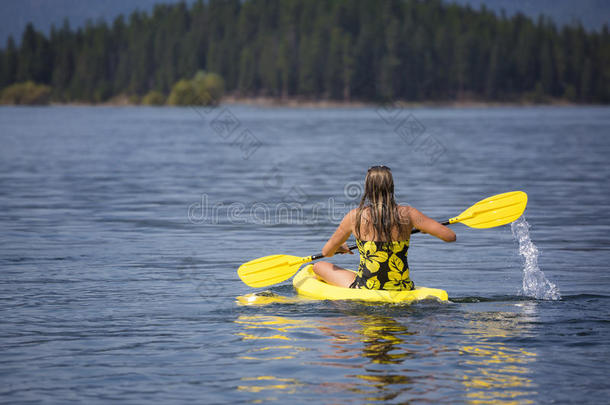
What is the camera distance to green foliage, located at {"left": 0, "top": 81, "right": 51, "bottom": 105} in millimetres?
161750

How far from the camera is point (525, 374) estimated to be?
7.17 meters

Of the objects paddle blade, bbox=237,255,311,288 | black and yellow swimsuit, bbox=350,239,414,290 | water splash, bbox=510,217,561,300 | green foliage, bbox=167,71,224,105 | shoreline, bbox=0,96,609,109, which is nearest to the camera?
black and yellow swimsuit, bbox=350,239,414,290

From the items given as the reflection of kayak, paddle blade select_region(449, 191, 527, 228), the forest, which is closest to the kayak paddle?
paddle blade select_region(449, 191, 527, 228)

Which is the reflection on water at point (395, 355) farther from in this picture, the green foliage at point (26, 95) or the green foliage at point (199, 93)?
the green foliage at point (26, 95)

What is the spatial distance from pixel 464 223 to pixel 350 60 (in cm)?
14877

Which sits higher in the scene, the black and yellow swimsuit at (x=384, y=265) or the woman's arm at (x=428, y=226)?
the woman's arm at (x=428, y=226)

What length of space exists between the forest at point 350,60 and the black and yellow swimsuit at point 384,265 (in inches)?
5492

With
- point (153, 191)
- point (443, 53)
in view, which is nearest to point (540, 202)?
point (153, 191)

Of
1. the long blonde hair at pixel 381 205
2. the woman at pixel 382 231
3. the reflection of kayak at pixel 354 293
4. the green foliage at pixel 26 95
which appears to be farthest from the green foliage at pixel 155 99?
the long blonde hair at pixel 381 205

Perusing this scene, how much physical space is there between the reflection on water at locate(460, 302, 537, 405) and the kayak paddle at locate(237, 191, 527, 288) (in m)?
1.58

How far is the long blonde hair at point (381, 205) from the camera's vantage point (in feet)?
29.0

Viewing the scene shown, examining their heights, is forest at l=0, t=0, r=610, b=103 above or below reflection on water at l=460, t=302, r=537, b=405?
above

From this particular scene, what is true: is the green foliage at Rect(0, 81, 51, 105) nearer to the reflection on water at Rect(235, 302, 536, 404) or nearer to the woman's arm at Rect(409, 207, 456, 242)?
the woman's arm at Rect(409, 207, 456, 242)

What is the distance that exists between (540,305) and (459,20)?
188703mm
